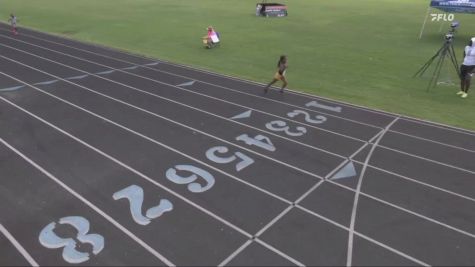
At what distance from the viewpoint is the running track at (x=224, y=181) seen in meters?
7.18

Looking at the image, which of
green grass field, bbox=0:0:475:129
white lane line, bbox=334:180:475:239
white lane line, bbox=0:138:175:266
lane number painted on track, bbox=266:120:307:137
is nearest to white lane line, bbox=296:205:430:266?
white lane line, bbox=334:180:475:239

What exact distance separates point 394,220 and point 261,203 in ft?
8.87

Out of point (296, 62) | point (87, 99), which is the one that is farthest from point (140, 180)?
point (296, 62)

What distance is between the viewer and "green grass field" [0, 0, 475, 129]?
1545 centimetres

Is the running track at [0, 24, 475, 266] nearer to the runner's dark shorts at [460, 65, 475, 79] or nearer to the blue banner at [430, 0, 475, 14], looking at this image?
the runner's dark shorts at [460, 65, 475, 79]

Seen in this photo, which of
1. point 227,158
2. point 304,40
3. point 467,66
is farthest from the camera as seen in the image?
point 304,40

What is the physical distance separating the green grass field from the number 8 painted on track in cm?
1028

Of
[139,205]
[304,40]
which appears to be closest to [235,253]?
[139,205]

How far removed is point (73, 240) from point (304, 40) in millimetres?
20717

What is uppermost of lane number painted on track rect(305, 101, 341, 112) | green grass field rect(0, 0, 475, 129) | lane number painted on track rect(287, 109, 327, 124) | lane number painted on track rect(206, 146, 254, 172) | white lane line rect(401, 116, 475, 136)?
green grass field rect(0, 0, 475, 129)

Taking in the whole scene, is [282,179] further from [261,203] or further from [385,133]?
[385,133]

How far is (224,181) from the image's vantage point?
930 centimetres

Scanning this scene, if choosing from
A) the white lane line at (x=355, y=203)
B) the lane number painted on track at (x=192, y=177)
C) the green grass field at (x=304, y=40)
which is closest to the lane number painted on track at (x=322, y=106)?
the green grass field at (x=304, y=40)

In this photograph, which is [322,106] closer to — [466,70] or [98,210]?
[466,70]
